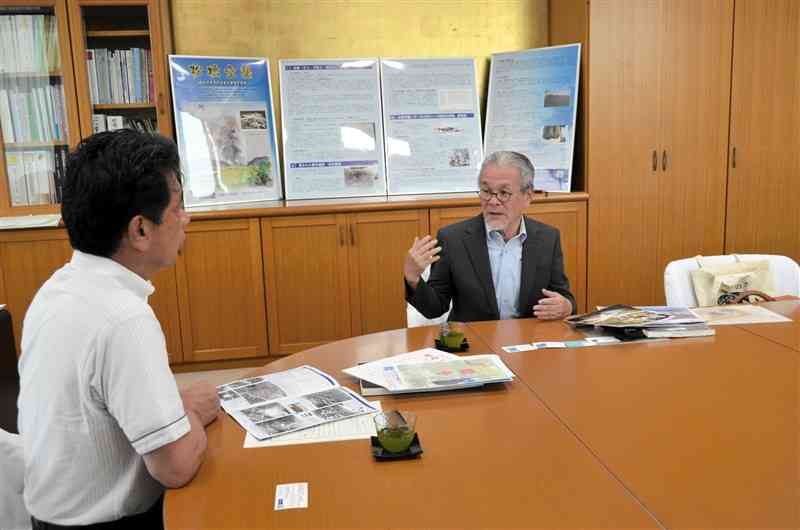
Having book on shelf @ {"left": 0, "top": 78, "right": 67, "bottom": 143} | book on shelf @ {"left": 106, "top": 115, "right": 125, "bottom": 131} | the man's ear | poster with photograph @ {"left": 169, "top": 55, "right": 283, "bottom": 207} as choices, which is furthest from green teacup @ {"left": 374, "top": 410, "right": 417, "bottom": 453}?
book on shelf @ {"left": 0, "top": 78, "right": 67, "bottom": 143}

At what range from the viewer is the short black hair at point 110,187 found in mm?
1271

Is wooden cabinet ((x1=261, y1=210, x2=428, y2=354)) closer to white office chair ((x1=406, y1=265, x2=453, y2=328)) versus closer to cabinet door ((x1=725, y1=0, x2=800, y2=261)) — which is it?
white office chair ((x1=406, y1=265, x2=453, y2=328))

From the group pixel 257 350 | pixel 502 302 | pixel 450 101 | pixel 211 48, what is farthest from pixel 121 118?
pixel 502 302

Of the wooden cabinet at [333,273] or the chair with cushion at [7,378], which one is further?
the wooden cabinet at [333,273]

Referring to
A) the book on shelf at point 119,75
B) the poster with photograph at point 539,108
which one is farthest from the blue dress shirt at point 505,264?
the book on shelf at point 119,75

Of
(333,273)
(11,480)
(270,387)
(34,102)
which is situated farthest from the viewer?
(333,273)

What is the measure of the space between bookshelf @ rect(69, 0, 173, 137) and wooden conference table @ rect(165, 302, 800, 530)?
2.71m

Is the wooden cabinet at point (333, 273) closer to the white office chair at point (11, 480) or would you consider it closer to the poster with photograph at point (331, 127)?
the poster with photograph at point (331, 127)

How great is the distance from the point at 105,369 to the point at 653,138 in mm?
3743

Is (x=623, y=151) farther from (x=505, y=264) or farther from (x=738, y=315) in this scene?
(x=738, y=315)

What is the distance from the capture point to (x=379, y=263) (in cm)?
408

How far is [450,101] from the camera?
4.40 metres

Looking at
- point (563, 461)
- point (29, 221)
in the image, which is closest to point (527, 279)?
point (563, 461)

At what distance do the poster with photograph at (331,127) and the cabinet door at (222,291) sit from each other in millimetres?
519
